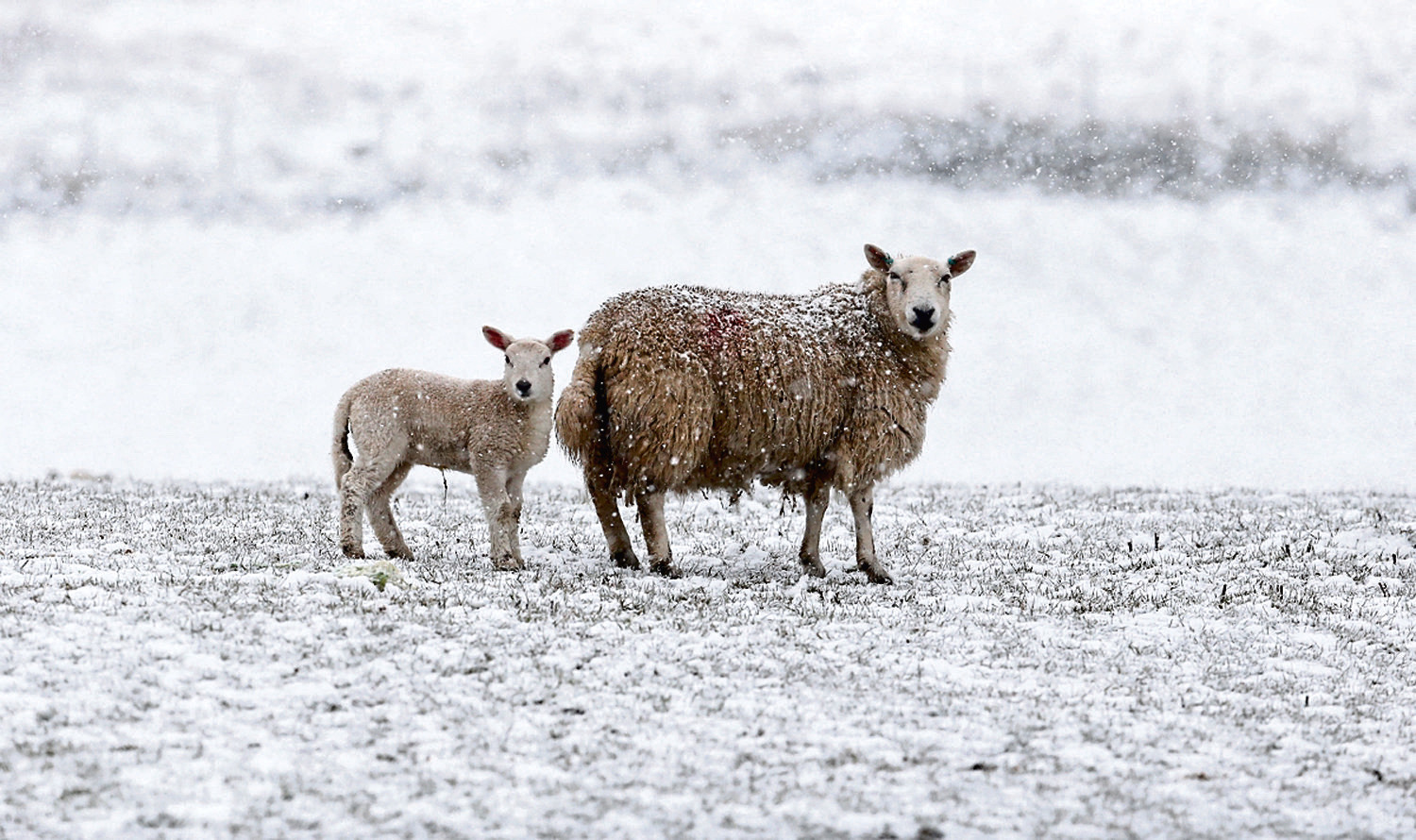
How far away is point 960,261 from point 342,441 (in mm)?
5758

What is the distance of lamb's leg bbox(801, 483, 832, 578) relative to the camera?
11539 mm

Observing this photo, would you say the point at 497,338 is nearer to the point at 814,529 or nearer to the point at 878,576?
the point at 814,529

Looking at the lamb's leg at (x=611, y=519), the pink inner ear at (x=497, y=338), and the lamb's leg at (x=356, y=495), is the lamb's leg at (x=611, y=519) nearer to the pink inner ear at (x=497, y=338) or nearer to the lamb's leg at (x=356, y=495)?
the pink inner ear at (x=497, y=338)

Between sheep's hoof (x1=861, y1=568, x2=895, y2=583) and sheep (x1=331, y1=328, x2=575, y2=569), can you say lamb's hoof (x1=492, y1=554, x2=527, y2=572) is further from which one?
sheep's hoof (x1=861, y1=568, x2=895, y2=583)

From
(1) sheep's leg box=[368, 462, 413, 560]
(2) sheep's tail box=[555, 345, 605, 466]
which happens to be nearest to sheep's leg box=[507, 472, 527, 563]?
(2) sheep's tail box=[555, 345, 605, 466]

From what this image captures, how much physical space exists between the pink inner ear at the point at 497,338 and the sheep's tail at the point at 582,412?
622 millimetres

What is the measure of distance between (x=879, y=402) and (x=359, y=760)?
21.4 ft

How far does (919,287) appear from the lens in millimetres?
11492

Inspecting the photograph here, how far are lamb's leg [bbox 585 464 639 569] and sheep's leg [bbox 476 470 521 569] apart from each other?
0.79 m

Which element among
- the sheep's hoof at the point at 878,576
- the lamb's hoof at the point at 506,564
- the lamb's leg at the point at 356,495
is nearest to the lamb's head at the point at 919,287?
the sheep's hoof at the point at 878,576

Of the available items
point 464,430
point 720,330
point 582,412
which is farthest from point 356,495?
point 720,330

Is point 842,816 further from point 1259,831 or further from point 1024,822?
point 1259,831

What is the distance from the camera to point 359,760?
19.4 ft

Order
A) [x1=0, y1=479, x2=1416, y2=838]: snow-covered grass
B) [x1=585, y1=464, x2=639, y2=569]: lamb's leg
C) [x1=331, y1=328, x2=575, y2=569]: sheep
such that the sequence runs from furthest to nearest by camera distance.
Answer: [x1=585, y1=464, x2=639, y2=569]: lamb's leg < [x1=331, y1=328, x2=575, y2=569]: sheep < [x1=0, y1=479, x2=1416, y2=838]: snow-covered grass
